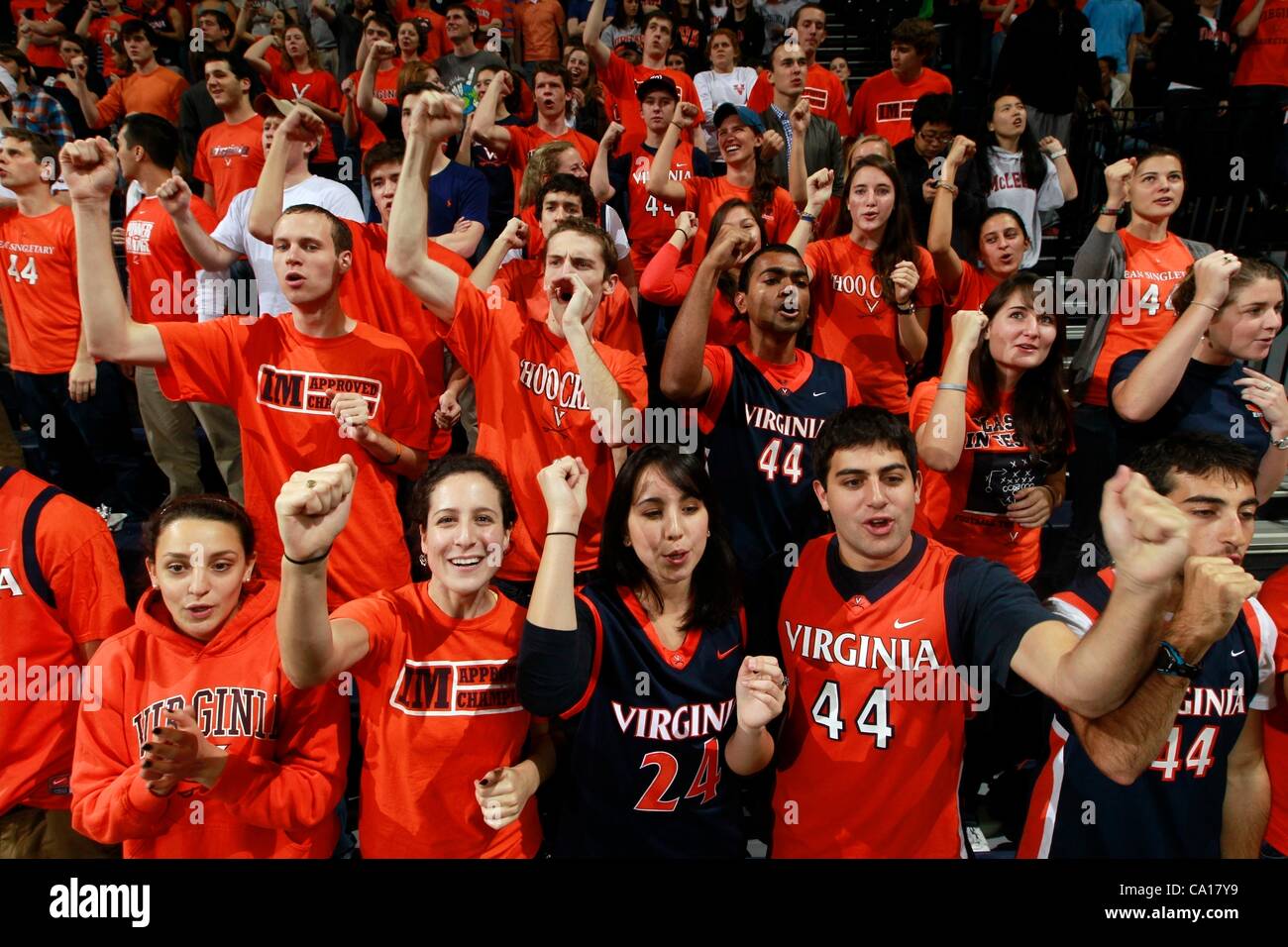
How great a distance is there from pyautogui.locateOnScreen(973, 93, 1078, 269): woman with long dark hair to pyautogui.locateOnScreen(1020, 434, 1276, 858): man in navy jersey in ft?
10.4

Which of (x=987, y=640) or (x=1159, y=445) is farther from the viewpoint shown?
(x=1159, y=445)

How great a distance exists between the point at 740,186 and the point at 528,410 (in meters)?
2.58

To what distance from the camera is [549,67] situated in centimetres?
566

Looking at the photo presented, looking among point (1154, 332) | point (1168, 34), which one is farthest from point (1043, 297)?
point (1168, 34)

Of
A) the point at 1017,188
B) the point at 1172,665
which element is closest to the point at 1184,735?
the point at 1172,665

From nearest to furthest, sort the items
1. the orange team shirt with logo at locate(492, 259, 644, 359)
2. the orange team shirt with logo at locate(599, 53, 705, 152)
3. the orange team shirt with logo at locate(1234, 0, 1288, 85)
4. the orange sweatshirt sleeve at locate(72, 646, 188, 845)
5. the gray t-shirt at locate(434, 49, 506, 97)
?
the orange sweatshirt sleeve at locate(72, 646, 188, 845)
the orange team shirt with logo at locate(492, 259, 644, 359)
the orange team shirt with logo at locate(599, 53, 705, 152)
the orange team shirt with logo at locate(1234, 0, 1288, 85)
the gray t-shirt at locate(434, 49, 506, 97)

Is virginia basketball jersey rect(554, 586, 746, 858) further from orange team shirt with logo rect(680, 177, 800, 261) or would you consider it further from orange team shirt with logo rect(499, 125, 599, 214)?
orange team shirt with logo rect(499, 125, 599, 214)

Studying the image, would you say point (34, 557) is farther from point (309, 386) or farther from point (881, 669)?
point (881, 669)

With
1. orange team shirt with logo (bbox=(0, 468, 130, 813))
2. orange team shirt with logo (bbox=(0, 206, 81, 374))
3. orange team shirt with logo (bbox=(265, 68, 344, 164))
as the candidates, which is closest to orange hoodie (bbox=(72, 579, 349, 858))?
orange team shirt with logo (bbox=(0, 468, 130, 813))

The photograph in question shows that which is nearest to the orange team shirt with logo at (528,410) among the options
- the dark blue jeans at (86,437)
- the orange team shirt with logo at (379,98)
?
the dark blue jeans at (86,437)

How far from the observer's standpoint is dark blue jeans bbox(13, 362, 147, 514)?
15.9ft

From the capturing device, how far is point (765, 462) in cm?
330

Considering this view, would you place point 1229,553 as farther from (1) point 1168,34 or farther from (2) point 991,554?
(1) point 1168,34

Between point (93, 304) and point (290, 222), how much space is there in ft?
2.11
